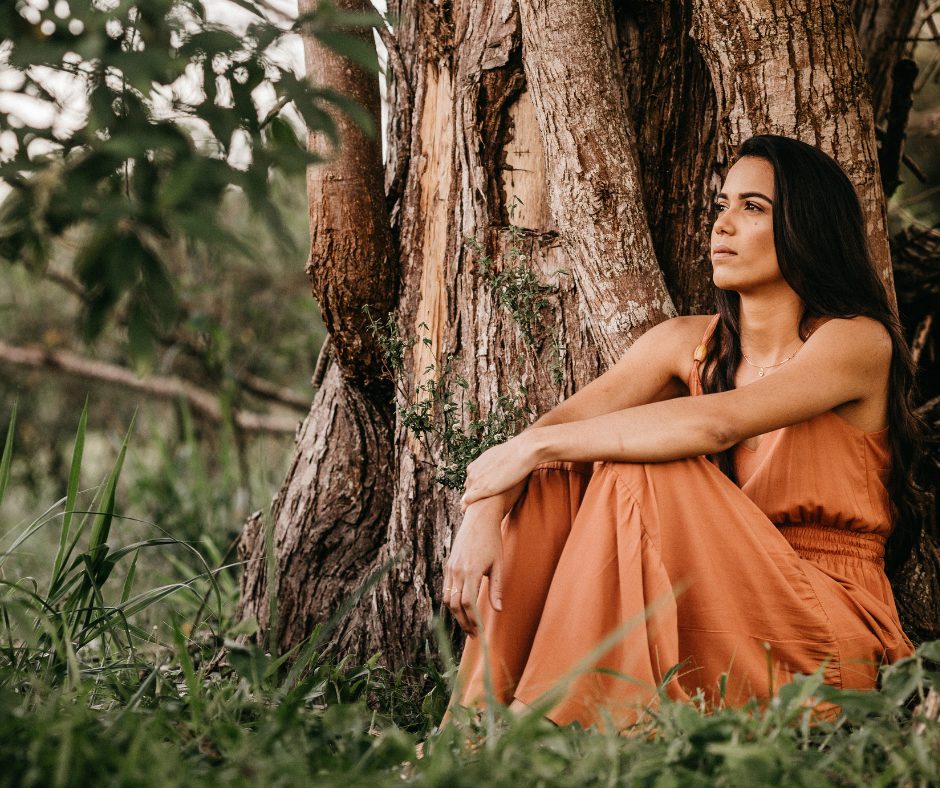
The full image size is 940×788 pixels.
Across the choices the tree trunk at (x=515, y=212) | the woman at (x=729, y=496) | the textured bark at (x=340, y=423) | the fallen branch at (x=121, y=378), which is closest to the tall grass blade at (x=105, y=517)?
the textured bark at (x=340, y=423)

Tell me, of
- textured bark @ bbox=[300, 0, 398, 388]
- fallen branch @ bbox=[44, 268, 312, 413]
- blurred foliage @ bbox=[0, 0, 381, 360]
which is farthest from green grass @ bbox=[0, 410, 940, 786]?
fallen branch @ bbox=[44, 268, 312, 413]

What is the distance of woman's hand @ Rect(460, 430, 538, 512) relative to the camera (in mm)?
2059

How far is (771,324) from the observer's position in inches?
91.9

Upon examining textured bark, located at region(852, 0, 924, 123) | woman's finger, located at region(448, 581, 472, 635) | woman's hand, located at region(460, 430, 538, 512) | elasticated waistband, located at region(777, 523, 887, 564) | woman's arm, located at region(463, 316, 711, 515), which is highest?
textured bark, located at region(852, 0, 924, 123)

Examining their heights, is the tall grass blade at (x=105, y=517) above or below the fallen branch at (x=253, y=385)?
below

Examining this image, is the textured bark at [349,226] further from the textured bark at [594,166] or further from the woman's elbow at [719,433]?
the woman's elbow at [719,433]

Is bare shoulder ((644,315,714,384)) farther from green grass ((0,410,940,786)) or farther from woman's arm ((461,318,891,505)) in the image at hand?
green grass ((0,410,940,786))

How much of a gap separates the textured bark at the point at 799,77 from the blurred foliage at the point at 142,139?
4.47 ft

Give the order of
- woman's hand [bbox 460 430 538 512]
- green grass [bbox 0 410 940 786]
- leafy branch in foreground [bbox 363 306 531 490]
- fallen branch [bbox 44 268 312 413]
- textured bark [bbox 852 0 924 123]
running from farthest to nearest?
fallen branch [bbox 44 268 312 413], textured bark [bbox 852 0 924 123], leafy branch in foreground [bbox 363 306 531 490], woman's hand [bbox 460 430 538 512], green grass [bbox 0 410 940 786]

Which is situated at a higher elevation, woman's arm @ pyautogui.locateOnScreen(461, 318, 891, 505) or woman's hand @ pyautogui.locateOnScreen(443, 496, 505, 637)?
woman's arm @ pyautogui.locateOnScreen(461, 318, 891, 505)

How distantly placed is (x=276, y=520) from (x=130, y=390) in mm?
3781

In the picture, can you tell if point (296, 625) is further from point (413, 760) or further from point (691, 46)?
point (691, 46)

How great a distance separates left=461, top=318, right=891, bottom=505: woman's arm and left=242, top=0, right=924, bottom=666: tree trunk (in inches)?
15.5

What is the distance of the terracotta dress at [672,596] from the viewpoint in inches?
71.8
